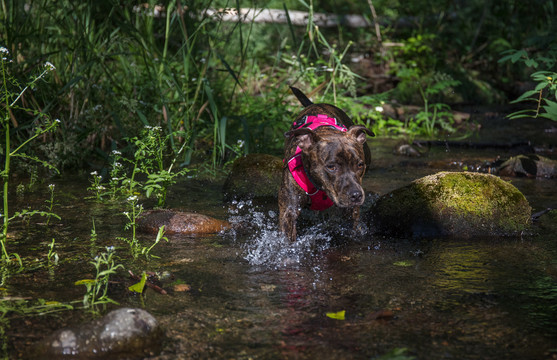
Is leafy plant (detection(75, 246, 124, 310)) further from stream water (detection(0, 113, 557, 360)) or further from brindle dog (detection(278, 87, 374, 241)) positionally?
brindle dog (detection(278, 87, 374, 241))

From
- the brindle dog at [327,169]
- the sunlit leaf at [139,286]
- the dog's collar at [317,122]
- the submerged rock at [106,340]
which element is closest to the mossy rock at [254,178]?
the dog's collar at [317,122]

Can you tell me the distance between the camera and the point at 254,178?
736cm

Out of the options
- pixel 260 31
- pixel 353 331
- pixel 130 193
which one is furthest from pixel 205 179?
pixel 260 31

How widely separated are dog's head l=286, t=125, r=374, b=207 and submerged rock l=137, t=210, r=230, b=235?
A: 1146mm

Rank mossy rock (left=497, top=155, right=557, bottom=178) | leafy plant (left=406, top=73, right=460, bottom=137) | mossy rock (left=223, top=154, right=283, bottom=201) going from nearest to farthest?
mossy rock (left=223, top=154, right=283, bottom=201) < mossy rock (left=497, top=155, right=557, bottom=178) < leafy plant (left=406, top=73, right=460, bottom=137)

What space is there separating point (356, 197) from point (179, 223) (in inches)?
71.4

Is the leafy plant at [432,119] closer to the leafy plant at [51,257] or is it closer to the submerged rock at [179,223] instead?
the submerged rock at [179,223]

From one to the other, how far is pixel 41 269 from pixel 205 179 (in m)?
3.65

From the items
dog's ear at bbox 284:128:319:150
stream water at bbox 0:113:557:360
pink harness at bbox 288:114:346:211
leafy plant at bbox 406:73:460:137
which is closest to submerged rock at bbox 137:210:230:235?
stream water at bbox 0:113:557:360

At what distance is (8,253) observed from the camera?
199 inches

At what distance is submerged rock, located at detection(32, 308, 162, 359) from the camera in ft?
11.0

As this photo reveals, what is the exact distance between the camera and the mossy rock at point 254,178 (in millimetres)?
7258

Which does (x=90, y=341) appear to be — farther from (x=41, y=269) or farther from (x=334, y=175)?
(x=334, y=175)

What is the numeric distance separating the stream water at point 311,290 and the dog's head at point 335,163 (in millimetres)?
572
